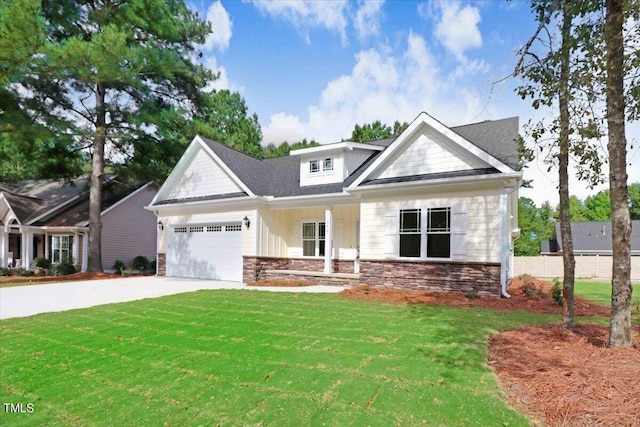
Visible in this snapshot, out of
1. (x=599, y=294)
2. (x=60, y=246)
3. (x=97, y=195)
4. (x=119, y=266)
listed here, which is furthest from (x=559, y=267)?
(x=60, y=246)

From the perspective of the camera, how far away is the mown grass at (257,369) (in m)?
3.54

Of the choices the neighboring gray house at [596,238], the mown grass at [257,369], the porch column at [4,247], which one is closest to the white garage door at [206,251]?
the mown grass at [257,369]

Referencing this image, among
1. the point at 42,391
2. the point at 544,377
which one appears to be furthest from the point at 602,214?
the point at 42,391

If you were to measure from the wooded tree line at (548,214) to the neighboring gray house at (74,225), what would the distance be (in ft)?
123

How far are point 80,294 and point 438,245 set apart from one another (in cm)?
1140

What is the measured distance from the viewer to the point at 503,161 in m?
10.7

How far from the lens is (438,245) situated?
11.0 metres

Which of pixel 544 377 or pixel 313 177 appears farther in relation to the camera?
pixel 313 177

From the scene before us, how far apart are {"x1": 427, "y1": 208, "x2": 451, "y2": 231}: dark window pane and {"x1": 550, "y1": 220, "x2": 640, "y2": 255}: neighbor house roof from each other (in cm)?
2894

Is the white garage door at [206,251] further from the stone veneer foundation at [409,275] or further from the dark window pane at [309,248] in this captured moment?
the dark window pane at [309,248]

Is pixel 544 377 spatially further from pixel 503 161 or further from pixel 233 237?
pixel 233 237

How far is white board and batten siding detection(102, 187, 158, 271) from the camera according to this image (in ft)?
69.9

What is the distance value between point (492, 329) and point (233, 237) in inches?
443

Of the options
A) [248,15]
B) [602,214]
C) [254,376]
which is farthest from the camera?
[602,214]
